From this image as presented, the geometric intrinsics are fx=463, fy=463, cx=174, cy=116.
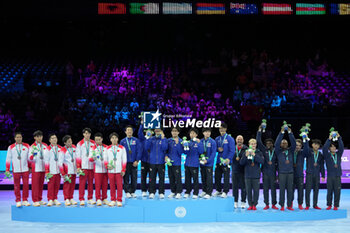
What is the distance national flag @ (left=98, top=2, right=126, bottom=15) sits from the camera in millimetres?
18869

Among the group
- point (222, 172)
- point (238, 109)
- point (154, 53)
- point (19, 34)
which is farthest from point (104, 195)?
point (19, 34)

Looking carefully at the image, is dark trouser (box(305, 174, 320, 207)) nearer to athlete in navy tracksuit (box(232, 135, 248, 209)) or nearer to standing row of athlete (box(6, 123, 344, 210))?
standing row of athlete (box(6, 123, 344, 210))

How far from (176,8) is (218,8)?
1.72 meters

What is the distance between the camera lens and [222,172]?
10.0 meters

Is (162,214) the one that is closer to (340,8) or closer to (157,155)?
(157,155)

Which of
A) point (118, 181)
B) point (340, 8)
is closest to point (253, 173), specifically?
point (118, 181)

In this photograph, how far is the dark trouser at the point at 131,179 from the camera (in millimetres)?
9953

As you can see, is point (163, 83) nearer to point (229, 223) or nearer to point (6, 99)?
point (6, 99)

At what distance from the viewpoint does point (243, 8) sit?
61.9 feet

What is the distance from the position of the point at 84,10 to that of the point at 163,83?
4725 millimetres

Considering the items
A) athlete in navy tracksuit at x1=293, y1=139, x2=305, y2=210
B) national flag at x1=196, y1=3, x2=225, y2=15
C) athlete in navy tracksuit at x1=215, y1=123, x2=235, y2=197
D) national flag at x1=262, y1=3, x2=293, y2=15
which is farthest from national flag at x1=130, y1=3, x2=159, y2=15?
athlete in navy tracksuit at x1=293, y1=139, x2=305, y2=210

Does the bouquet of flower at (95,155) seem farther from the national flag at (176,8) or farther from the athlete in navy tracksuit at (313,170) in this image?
the national flag at (176,8)

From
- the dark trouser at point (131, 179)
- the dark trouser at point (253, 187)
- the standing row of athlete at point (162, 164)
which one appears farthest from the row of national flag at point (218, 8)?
the dark trouser at point (253, 187)

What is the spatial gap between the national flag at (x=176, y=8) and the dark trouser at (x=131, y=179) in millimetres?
10301
